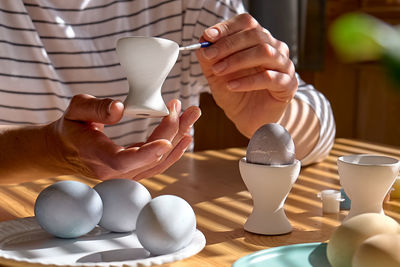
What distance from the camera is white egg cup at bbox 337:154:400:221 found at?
27.1 inches

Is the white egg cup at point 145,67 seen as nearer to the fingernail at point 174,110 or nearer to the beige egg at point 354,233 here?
the fingernail at point 174,110

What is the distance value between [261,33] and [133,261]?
62 centimetres

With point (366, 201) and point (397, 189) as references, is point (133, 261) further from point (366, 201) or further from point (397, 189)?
point (397, 189)

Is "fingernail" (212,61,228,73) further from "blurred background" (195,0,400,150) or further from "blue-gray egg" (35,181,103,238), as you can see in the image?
"blurred background" (195,0,400,150)

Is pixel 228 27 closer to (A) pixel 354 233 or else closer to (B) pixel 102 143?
(B) pixel 102 143

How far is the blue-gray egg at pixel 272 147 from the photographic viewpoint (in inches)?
27.5

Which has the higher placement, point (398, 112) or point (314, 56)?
point (314, 56)

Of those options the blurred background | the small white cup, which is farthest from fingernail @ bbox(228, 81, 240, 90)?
the blurred background

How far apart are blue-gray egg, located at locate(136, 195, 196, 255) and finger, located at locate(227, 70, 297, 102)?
49cm

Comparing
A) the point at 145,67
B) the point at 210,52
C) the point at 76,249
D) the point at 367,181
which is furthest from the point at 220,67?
the point at 76,249

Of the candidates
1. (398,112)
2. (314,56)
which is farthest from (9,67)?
(398,112)

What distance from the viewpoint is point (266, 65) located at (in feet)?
3.48

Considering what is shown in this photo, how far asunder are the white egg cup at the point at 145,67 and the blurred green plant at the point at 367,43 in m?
0.57

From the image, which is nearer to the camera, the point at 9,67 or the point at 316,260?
the point at 316,260
